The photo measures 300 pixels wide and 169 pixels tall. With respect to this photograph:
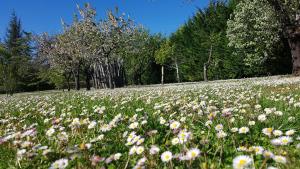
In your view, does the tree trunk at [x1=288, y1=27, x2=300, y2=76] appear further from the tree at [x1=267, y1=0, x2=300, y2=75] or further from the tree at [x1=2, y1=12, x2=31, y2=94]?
the tree at [x1=2, y1=12, x2=31, y2=94]

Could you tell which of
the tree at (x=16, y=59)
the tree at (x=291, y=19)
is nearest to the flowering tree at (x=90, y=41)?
the tree at (x=16, y=59)

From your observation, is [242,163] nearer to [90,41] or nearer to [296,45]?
[296,45]

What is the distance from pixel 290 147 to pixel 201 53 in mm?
43636

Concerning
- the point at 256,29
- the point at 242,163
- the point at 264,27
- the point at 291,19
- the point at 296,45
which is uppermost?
the point at 256,29

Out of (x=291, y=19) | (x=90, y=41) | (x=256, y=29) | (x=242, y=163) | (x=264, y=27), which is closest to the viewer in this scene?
(x=242, y=163)

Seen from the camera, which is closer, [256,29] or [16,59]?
[256,29]

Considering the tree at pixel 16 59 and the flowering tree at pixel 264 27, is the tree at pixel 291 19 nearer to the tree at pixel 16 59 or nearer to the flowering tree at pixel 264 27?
the flowering tree at pixel 264 27

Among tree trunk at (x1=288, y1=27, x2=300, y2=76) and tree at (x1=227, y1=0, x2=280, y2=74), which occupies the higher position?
tree at (x1=227, y1=0, x2=280, y2=74)

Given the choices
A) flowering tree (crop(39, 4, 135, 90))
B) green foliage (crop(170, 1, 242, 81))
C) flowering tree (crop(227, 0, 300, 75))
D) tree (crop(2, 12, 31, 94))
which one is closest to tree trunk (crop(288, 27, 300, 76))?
flowering tree (crop(227, 0, 300, 75))

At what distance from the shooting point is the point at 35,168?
342cm

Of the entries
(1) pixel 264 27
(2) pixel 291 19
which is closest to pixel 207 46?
(1) pixel 264 27

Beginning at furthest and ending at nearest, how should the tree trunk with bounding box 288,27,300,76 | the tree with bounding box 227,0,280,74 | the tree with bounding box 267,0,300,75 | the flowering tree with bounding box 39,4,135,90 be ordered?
the flowering tree with bounding box 39,4,135,90 → the tree with bounding box 227,0,280,74 → the tree trunk with bounding box 288,27,300,76 → the tree with bounding box 267,0,300,75

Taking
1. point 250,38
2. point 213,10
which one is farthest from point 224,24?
point 250,38

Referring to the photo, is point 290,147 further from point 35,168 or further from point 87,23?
point 87,23
